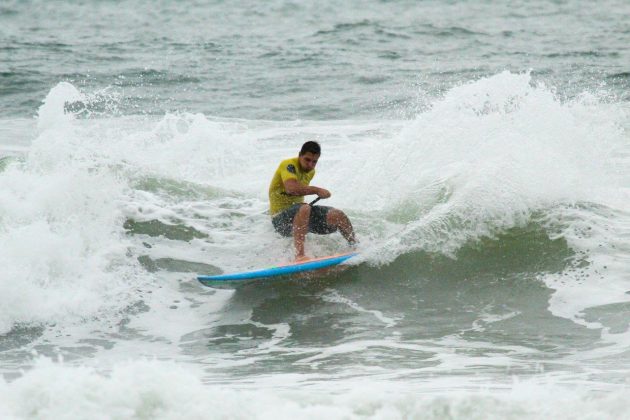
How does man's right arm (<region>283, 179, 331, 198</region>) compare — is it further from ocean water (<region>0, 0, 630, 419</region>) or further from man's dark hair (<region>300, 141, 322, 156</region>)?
ocean water (<region>0, 0, 630, 419</region>)

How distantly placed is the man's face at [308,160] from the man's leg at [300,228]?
0.38 m

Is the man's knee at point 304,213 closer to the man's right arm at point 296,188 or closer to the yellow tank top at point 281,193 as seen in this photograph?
the man's right arm at point 296,188

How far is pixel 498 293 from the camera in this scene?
8.91 metres

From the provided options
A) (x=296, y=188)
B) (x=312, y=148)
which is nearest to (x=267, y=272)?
(x=296, y=188)

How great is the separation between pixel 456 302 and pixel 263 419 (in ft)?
12.4

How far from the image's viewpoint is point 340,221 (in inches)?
365

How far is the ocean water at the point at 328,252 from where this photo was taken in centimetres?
562

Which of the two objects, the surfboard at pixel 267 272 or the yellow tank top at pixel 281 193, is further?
the yellow tank top at pixel 281 193

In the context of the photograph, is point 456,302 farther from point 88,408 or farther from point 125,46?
point 125,46

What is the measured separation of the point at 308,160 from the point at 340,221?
71 cm

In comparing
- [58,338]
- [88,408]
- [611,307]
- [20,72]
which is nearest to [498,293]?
[611,307]

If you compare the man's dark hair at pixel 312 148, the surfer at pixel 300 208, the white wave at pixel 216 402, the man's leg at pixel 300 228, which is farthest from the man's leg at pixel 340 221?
the white wave at pixel 216 402

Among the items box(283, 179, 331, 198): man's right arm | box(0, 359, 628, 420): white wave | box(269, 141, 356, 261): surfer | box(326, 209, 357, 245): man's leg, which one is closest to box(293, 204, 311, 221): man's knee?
box(269, 141, 356, 261): surfer

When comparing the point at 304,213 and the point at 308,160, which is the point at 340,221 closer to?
the point at 304,213
